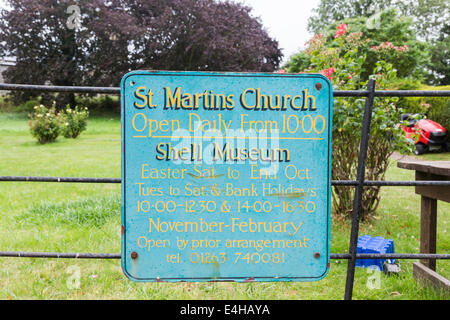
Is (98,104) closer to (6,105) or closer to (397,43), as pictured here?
(6,105)

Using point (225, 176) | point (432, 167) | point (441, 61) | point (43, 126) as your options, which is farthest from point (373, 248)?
point (441, 61)

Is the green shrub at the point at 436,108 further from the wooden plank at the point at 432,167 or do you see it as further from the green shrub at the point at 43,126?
the green shrub at the point at 43,126

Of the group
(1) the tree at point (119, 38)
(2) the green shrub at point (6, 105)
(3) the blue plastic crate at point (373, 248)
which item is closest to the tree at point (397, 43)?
(1) the tree at point (119, 38)

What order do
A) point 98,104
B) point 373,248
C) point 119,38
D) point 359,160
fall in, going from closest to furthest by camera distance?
point 359,160 → point 373,248 → point 119,38 → point 98,104

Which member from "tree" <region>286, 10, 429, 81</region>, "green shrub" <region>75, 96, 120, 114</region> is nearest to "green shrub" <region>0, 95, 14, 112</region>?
"green shrub" <region>75, 96, 120, 114</region>

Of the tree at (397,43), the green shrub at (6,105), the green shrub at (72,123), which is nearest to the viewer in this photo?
the green shrub at (72,123)

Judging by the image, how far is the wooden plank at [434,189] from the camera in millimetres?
1938

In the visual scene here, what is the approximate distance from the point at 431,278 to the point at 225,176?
1.50 m

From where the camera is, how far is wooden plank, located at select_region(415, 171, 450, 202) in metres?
1.94

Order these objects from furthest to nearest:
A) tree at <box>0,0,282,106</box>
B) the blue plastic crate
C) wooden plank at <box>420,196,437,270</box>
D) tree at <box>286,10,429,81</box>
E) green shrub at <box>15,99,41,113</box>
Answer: green shrub at <box>15,99,41,113</box> → tree at <box>0,0,282,106</box> → tree at <box>286,10,429,81</box> → the blue plastic crate → wooden plank at <box>420,196,437,270</box>

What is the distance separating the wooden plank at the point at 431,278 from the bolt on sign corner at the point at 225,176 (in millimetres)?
908

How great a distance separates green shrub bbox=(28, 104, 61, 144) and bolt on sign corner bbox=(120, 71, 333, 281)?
34.0 feet

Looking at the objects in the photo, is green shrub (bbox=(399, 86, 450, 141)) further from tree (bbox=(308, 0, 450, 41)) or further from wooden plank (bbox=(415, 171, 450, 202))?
tree (bbox=(308, 0, 450, 41))

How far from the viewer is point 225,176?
1492 mm
